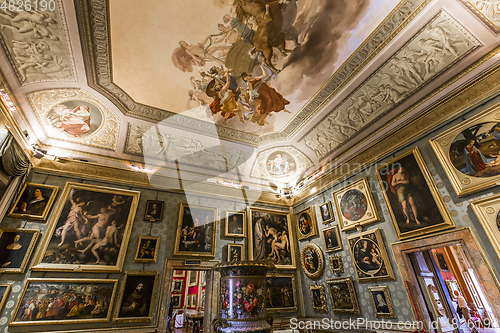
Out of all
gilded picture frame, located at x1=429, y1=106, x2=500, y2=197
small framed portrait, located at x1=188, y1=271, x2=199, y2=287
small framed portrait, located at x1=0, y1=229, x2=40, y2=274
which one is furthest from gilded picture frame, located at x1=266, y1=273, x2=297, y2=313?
small framed portrait, located at x1=188, y1=271, x2=199, y2=287

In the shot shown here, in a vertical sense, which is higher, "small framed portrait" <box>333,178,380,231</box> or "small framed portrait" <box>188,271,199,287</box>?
"small framed portrait" <box>333,178,380,231</box>

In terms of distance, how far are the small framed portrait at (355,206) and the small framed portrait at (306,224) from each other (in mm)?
1434

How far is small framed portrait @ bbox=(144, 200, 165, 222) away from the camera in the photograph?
9.14 meters

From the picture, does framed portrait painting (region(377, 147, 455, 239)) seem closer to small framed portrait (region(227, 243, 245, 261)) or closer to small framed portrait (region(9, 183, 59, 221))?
small framed portrait (region(227, 243, 245, 261))

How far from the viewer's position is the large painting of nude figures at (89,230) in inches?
297

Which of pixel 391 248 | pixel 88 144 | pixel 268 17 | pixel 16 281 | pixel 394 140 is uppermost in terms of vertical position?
pixel 268 17

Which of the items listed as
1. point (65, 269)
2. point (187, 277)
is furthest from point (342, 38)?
point (187, 277)

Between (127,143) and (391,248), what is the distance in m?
10.3

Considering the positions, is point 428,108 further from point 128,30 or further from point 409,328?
point 128,30

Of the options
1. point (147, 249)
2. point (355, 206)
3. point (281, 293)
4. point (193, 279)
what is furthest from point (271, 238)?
point (193, 279)

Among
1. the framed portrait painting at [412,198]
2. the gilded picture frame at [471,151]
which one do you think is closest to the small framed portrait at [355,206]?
the framed portrait painting at [412,198]

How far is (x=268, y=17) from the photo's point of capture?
615 centimetres

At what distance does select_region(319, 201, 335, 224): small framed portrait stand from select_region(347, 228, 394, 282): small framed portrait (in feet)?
4.11

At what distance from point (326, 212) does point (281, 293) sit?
156 inches
